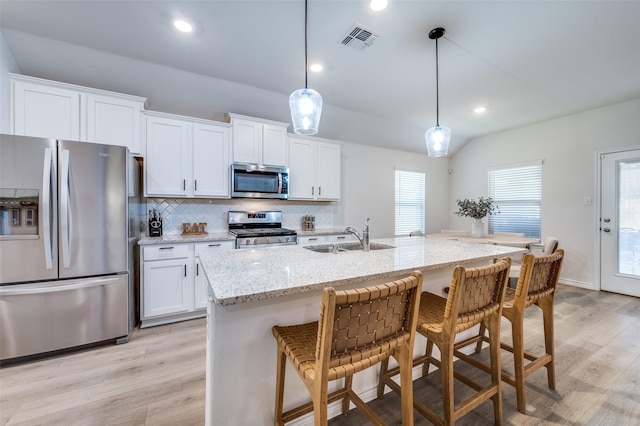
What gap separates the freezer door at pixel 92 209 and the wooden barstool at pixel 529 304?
3.02 metres

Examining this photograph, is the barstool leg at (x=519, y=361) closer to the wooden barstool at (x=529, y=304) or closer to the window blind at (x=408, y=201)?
the wooden barstool at (x=529, y=304)

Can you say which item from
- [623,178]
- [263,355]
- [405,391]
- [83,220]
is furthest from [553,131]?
[83,220]

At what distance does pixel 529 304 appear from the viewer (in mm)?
1651

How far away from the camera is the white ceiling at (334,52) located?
2.03 m

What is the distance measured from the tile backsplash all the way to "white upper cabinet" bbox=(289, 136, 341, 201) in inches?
13.0

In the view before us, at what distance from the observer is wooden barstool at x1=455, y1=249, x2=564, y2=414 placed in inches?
62.2

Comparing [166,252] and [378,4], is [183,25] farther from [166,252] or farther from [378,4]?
[166,252]

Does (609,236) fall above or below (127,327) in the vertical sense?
above

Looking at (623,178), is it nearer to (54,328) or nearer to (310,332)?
(310,332)

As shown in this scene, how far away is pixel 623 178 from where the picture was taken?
3.73 meters

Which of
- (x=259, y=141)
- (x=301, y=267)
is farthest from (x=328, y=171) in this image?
(x=301, y=267)

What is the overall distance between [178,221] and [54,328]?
1.54m

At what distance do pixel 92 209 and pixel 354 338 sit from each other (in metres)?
2.56

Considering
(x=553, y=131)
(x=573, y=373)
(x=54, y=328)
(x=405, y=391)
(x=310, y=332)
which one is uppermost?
(x=553, y=131)
